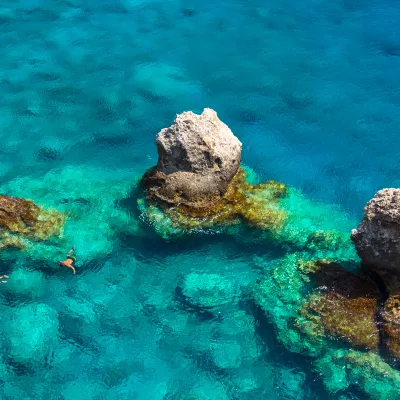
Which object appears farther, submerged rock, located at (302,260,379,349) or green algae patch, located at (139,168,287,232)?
green algae patch, located at (139,168,287,232)

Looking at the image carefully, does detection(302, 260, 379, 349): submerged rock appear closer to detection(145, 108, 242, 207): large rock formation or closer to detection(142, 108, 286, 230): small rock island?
detection(142, 108, 286, 230): small rock island

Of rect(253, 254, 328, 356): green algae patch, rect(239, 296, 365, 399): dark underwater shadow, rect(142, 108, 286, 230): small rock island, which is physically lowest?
rect(239, 296, 365, 399): dark underwater shadow

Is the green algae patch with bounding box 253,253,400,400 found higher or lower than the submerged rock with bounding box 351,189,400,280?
lower

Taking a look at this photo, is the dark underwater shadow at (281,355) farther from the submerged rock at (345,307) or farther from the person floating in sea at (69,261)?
the person floating in sea at (69,261)

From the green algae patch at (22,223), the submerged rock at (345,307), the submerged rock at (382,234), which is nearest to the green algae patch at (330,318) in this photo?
the submerged rock at (345,307)

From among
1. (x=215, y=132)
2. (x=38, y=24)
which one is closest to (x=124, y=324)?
(x=215, y=132)

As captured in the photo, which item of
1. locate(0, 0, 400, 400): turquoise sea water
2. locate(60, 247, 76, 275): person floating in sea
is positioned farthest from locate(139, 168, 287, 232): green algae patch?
locate(60, 247, 76, 275): person floating in sea

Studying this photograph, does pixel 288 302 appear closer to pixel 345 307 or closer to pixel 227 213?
pixel 345 307
